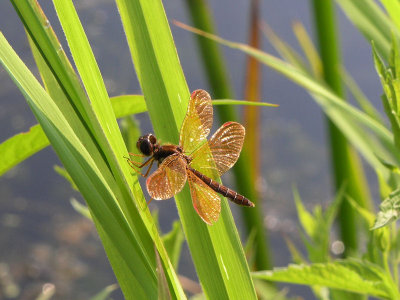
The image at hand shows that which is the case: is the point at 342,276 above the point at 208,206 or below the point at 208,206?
below

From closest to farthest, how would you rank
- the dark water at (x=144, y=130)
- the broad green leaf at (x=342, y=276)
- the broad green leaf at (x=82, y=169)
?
1. the broad green leaf at (x=82, y=169)
2. the broad green leaf at (x=342, y=276)
3. the dark water at (x=144, y=130)

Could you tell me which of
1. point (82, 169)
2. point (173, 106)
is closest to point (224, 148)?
point (173, 106)

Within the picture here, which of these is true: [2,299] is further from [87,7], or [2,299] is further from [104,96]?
[104,96]

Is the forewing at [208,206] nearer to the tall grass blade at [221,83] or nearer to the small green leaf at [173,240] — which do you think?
the small green leaf at [173,240]

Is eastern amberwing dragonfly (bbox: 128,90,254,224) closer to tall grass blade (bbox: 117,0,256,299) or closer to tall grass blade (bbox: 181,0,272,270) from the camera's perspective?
tall grass blade (bbox: 117,0,256,299)

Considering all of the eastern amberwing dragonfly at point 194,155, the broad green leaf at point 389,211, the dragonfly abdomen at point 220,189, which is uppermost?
the eastern amberwing dragonfly at point 194,155

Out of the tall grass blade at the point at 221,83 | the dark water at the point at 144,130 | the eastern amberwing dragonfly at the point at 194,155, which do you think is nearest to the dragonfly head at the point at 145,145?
the eastern amberwing dragonfly at the point at 194,155

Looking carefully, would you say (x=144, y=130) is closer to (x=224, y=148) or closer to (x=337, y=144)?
(x=337, y=144)

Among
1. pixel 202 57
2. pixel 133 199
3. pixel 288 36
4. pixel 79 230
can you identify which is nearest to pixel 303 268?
pixel 133 199
